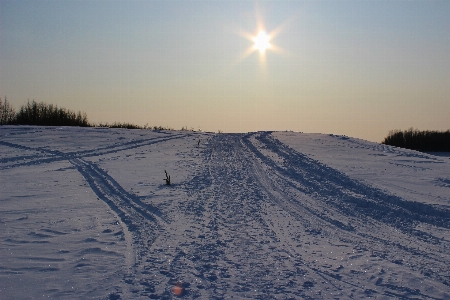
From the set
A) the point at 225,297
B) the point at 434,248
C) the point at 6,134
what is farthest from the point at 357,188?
the point at 6,134

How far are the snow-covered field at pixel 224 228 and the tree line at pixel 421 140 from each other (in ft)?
66.3

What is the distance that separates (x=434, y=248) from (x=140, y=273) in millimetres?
4302

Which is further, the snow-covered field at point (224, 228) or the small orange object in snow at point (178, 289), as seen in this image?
the snow-covered field at point (224, 228)

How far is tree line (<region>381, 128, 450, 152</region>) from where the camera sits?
33.3 m

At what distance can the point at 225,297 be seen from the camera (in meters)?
4.42

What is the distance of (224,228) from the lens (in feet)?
23.1

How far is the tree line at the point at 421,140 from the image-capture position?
33272 millimetres

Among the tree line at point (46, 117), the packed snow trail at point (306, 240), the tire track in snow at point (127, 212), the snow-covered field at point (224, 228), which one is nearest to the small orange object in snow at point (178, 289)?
the snow-covered field at point (224, 228)

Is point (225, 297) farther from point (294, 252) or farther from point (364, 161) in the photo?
point (364, 161)

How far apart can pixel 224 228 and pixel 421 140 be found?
31347mm

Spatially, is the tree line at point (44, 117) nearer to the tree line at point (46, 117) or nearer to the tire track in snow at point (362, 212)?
the tree line at point (46, 117)

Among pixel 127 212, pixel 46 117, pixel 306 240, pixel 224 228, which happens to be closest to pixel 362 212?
pixel 306 240

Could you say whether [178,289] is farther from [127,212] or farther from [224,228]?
[127,212]

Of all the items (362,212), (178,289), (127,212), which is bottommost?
(178,289)
